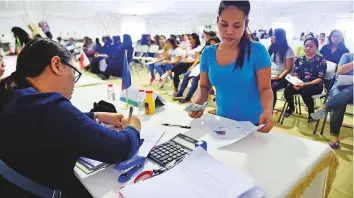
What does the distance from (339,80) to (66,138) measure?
288cm

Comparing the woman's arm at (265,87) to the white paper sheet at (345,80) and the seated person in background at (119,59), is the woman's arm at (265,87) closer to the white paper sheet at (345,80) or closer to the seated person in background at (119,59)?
the white paper sheet at (345,80)

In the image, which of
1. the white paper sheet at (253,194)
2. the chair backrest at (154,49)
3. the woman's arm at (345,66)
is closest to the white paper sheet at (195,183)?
the white paper sheet at (253,194)

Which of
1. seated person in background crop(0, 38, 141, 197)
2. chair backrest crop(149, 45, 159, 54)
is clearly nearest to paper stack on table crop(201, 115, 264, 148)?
seated person in background crop(0, 38, 141, 197)

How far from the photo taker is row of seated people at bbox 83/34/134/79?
587cm

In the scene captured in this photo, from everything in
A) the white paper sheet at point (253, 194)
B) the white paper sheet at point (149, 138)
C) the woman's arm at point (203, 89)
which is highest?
the woman's arm at point (203, 89)

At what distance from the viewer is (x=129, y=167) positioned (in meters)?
0.81

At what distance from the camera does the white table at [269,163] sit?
29.4 inches

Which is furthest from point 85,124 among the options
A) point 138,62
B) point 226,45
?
point 138,62

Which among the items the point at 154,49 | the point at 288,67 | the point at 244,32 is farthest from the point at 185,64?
the point at 244,32

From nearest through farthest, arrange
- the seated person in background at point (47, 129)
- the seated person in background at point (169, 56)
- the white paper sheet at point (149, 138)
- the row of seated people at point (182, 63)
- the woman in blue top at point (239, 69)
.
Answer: the seated person in background at point (47, 129) < the white paper sheet at point (149, 138) < the woman in blue top at point (239, 69) < the row of seated people at point (182, 63) < the seated person in background at point (169, 56)

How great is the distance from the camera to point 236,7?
44.5 inches

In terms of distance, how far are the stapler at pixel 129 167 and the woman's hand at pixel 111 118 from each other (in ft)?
0.95

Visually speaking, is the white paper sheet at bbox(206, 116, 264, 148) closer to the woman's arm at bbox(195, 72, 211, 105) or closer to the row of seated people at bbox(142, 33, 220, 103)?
the woman's arm at bbox(195, 72, 211, 105)

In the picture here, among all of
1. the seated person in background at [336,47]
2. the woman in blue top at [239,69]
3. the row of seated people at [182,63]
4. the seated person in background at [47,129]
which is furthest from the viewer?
the row of seated people at [182,63]
